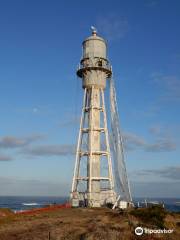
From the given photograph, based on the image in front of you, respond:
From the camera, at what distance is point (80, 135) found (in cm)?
5609

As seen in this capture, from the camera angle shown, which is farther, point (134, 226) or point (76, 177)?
point (76, 177)

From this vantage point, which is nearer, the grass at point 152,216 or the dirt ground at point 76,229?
the dirt ground at point 76,229

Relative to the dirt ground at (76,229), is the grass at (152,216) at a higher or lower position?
higher

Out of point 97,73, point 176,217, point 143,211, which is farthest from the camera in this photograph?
point 97,73

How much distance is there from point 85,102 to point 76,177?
1160 centimetres

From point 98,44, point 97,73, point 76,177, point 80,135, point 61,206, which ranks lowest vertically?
point 61,206

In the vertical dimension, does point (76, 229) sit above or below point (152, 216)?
below

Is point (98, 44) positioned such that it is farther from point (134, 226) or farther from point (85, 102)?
point (134, 226)

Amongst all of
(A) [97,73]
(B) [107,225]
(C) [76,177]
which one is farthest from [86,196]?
(B) [107,225]

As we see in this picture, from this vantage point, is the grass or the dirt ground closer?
the dirt ground

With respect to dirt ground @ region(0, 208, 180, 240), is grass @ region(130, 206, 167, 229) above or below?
above

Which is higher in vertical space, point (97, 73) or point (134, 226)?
point (97, 73)

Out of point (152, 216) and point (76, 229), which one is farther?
point (152, 216)

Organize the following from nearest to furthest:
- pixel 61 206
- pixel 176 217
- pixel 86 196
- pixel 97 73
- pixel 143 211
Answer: pixel 143 211 → pixel 176 217 → pixel 61 206 → pixel 86 196 → pixel 97 73
